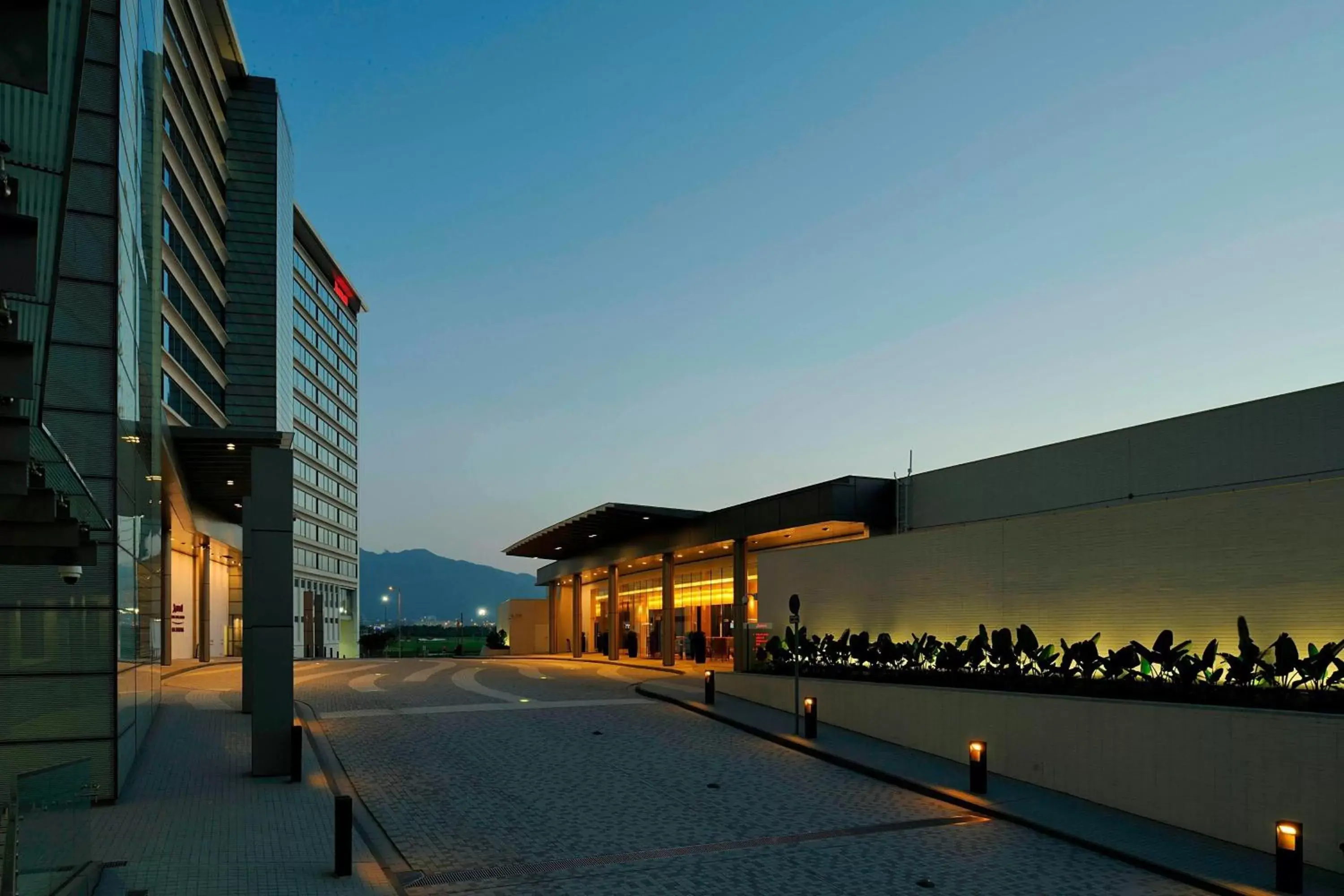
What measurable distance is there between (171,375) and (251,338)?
1520cm

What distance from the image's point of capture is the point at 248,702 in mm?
21203

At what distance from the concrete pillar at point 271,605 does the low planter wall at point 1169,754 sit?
10.3 meters

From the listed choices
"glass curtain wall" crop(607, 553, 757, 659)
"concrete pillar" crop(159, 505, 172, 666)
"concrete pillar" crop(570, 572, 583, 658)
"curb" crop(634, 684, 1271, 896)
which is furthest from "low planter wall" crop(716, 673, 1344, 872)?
"concrete pillar" crop(570, 572, 583, 658)

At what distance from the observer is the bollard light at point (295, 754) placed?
1410 cm

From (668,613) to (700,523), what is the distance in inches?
192

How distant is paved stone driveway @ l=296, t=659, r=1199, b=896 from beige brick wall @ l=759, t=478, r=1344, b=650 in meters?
4.57

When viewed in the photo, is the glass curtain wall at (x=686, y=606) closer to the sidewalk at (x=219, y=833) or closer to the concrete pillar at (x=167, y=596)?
the concrete pillar at (x=167, y=596)

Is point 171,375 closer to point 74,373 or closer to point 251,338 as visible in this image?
point 251,338

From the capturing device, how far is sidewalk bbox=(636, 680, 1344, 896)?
10.4 meters

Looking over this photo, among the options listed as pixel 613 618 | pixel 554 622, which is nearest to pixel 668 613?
pixel 613 618

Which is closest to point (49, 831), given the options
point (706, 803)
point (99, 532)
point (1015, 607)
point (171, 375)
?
point (99, 532)

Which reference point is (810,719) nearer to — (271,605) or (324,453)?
(271,605)

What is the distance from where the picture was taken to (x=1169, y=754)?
1260 cm

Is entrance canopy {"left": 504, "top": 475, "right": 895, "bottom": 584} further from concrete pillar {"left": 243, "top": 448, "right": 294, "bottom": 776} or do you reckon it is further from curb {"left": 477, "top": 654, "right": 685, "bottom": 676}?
concrete pillar {"left": 243, "top": 448, "right": 294, "bottom": 776}
